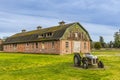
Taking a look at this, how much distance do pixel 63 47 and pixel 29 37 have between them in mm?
15823

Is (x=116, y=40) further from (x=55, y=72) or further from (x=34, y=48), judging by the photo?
(x=55, y=72)

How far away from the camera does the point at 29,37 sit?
189 ft

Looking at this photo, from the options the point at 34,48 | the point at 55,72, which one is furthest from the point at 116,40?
the point at 55,72

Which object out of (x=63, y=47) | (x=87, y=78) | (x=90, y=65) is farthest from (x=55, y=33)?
(x=87, y=78)

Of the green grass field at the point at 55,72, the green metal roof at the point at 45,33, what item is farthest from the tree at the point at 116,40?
the green grass field at the point at 55,72

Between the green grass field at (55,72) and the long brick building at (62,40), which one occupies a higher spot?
the long brick building at (62,40)

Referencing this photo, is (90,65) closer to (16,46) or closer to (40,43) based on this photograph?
(40,43)

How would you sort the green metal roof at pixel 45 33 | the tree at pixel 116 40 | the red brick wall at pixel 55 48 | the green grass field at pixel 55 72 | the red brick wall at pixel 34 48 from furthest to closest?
the tree at pixel 116 40 → the green metal roof at pixel 45 33 → the red brick wall at pixel 34 48 → the red brick wall at pixel 55 48 → the green grass field at pixel 55 72

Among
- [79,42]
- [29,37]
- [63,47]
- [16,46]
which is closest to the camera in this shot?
[63,47]

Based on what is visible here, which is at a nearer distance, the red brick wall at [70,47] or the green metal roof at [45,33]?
the red brick wall at [70,47]

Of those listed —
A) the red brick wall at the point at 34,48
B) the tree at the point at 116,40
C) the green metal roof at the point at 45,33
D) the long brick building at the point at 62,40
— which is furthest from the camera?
the tree at the point at 116,40

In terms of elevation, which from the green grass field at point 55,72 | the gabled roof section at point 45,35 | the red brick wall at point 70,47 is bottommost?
the green grass field at point 55,72

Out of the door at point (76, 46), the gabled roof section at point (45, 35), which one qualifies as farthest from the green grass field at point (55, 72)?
the door at point (76, 46)

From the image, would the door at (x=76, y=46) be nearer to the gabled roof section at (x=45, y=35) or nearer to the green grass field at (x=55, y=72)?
the gabled roof section at (x=45, y=35)
